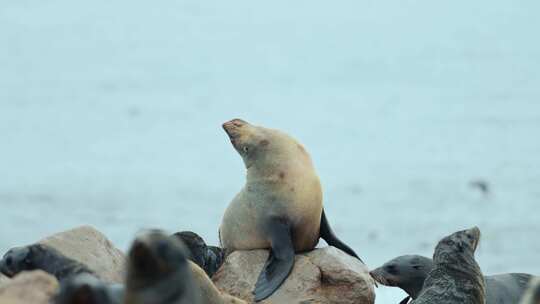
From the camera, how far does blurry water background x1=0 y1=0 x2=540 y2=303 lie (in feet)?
78.6

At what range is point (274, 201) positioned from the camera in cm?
958

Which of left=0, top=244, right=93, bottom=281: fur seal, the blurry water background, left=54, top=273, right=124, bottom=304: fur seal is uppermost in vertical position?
left=54, top=273, right=124, bottom=304: fur seal

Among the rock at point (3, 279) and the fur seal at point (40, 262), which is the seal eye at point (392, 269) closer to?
the fur seal at point (40, 262)

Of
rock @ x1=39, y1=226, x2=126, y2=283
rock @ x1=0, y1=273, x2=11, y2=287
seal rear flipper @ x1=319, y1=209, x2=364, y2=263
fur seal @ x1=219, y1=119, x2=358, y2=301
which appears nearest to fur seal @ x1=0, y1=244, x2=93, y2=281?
rock @ x1=0, y1=273, x2=11, y2=287

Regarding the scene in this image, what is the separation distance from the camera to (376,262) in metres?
18.9

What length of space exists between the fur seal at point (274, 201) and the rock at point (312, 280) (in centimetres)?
18

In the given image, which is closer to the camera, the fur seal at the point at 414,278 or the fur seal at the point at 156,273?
the fur seal at the point at 156,273

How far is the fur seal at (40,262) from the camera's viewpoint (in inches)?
267

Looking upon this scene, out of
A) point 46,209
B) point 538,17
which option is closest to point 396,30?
point 538,17

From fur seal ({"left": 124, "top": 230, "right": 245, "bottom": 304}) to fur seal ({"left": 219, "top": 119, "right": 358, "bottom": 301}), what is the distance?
447 cm

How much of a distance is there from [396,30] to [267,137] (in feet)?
116

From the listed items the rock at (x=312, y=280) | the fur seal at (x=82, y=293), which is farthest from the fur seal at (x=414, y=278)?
the fur seal at (x=82, y=293)

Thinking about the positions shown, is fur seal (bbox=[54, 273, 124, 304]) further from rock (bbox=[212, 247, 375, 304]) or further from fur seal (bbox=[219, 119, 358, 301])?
fur seal (bbox=[219, 119, 358, 301])

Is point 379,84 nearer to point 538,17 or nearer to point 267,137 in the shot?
point 538,17
